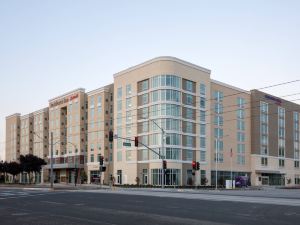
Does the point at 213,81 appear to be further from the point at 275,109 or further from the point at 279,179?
the point at 279,179

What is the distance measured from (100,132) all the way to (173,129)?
2566 centimetres

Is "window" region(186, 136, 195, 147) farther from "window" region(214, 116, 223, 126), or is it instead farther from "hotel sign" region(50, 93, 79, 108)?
"hotel sign" region(50, 93, 79, 108)

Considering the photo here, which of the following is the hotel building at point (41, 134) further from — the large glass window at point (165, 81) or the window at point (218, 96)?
the window at point (218, 96)

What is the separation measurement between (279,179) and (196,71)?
4530 centimetres

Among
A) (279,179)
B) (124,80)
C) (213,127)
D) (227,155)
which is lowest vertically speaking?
(279,179)

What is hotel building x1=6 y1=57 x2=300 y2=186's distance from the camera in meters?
82.9

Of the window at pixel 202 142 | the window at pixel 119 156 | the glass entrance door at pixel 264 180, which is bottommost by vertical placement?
the glass entrance door at pixel 264 180

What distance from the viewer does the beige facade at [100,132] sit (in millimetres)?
100188

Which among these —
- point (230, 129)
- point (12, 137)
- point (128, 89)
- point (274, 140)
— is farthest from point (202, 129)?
point (12, 137)

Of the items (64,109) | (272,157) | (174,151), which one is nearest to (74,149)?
(64,109)

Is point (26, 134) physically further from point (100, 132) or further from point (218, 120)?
point (218, 120)

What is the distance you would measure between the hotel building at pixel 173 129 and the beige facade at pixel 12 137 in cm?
2140

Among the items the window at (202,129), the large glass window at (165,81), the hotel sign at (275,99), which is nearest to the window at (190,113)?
the window at (202,129)

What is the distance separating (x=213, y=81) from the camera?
9581 cm
